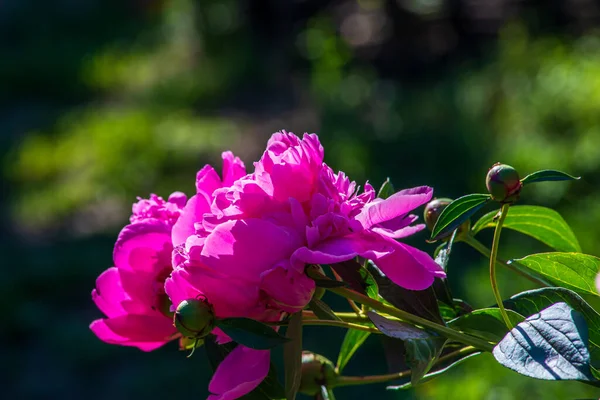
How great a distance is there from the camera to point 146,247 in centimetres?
50

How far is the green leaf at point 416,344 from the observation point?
446mm

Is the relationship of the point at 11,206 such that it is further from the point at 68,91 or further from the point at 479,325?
the point at 479,325

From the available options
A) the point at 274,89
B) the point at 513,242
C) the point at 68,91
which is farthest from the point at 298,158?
the point at 68,91

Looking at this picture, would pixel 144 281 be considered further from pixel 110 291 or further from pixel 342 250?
pixel 342 250

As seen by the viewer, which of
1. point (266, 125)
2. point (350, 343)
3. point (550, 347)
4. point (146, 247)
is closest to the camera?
point (550, 347)

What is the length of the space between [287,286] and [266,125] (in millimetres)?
4049

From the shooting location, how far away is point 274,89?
4.99 metres

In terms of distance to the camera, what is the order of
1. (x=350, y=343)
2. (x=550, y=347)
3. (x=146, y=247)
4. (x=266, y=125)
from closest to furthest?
(x=550, y=347) < (x=146, y=247) < (x=350, y=343) < (x=266, y=125)

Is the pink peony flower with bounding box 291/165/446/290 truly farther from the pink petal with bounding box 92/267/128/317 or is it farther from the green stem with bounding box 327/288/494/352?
the pink petal with bounding box 92/267/128/317

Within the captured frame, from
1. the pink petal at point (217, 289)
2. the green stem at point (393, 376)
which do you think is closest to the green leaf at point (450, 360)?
the green stem at point (393, 376)

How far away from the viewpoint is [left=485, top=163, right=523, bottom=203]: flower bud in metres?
0.46

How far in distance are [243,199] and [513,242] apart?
93.1 inches

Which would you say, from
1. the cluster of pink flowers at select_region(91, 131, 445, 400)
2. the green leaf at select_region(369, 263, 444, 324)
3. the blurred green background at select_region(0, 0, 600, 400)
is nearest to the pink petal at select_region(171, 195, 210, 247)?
the cluster of pink flowers at select_region(91, 131, 445, 400)

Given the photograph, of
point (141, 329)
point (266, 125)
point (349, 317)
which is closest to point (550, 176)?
point (349, 317)
